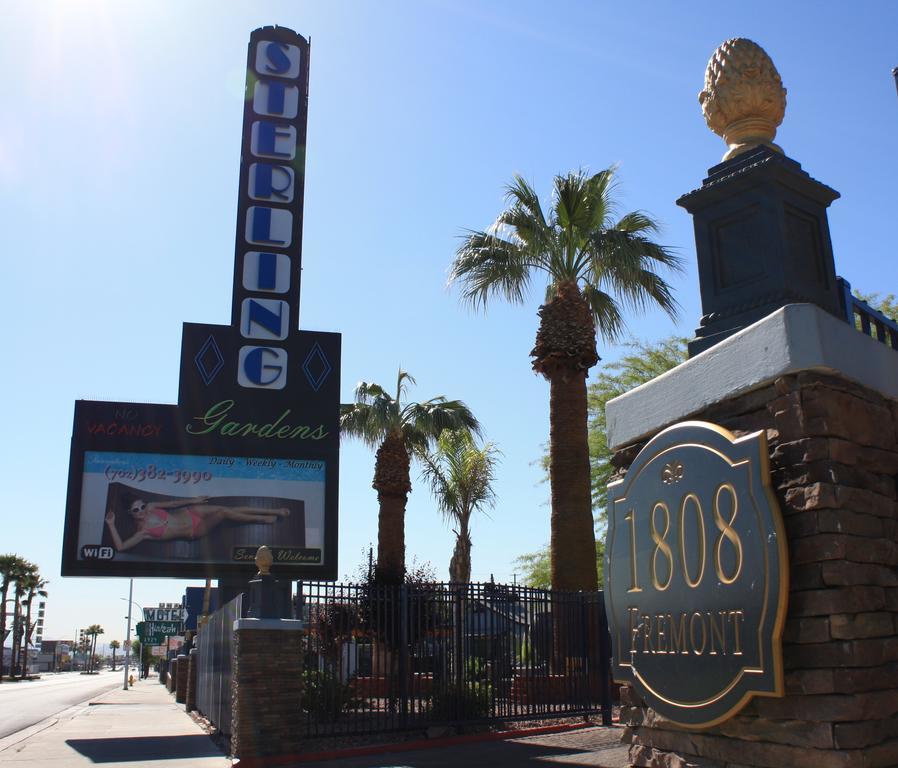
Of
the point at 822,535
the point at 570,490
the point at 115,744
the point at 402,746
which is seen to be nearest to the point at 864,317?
the point at 822,535

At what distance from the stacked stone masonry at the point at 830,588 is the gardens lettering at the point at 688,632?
27 centimetres

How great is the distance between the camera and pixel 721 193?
17.8 ft

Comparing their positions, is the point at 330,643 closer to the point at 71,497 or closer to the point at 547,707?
the point at 547,707

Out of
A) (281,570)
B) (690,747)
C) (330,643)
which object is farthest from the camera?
(281,570)

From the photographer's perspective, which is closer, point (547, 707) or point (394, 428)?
point (547, 707)

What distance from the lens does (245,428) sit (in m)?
20.8

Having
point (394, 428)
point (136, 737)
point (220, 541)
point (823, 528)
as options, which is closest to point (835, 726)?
point (823, 528)

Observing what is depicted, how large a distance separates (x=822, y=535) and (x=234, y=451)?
18.0 meters

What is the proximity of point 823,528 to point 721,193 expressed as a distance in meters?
2.39

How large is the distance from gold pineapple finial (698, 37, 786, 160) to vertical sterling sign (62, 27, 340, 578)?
1645 centimetres

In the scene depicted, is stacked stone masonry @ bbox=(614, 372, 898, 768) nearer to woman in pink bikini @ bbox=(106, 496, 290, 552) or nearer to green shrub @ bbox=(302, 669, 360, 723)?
green shrub @ bbox=(302, 669, 360, 723)

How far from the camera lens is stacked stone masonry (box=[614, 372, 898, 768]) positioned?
3844 mm

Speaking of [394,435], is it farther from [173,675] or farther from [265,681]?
[173,675]

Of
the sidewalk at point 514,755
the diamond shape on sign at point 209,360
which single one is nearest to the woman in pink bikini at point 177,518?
the diamond shape on sign at point 209,360
